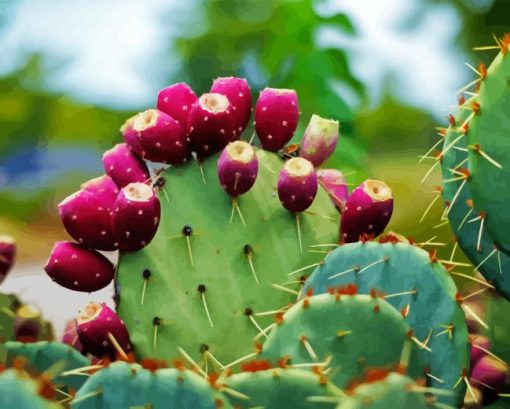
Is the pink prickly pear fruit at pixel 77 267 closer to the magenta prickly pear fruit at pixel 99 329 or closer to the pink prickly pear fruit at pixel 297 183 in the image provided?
the magenta prickly pear fruit at pixel 99 329

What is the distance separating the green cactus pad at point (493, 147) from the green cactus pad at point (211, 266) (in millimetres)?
293

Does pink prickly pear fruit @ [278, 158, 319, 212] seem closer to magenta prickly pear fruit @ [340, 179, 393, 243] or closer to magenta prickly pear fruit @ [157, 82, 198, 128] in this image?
magenta prickly pear fruit @ [340, 179, 393, 243]

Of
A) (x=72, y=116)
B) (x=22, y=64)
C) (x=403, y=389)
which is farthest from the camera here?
(x=22, y=64)

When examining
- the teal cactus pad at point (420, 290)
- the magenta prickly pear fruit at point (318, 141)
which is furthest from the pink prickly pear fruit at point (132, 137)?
the teal cactus pad at point (420, 290)

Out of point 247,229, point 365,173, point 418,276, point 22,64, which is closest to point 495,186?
point 418,276

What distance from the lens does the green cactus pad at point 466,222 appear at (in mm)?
1030

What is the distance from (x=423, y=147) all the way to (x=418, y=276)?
215 cm

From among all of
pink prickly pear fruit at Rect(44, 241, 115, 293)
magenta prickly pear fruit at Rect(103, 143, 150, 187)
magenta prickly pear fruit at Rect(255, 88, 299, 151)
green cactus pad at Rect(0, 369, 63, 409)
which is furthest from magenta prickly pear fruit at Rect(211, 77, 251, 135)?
green cactus pad at Rect(0, 369, 63, 409)

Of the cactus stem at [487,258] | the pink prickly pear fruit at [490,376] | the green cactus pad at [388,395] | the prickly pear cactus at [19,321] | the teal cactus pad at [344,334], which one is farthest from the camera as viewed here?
the prickly pear cactus at [19,321]

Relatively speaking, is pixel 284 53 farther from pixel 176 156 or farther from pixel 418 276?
pixel 418 276

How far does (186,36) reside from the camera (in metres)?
3.80

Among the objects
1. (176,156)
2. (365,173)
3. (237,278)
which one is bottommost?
(365,173)

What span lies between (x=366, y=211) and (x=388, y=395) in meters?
0.54

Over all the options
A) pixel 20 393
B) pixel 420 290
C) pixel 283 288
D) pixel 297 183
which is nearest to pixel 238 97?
pixel 297 183
